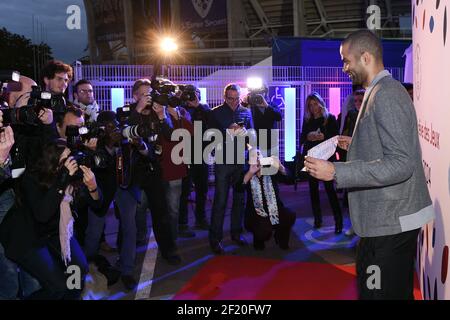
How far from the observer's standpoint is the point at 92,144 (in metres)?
3.90

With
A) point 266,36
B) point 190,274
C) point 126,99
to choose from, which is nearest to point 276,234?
point 190,274

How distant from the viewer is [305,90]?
33.3 ft

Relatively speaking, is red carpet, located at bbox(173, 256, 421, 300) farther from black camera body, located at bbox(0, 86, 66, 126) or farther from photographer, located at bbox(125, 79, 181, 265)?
black camera body, located at bbox(0, 86, 66, 126)

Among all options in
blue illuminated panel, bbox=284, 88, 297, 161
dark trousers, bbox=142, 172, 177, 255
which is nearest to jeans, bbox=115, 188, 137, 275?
dark trousers, bbox=142, 172, 177, 255

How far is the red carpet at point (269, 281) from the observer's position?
4098mm

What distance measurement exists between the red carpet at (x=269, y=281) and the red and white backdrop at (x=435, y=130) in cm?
79

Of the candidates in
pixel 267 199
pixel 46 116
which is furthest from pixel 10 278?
pixel 267 199

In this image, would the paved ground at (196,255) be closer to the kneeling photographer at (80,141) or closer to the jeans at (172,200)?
the jeans at (172,200)

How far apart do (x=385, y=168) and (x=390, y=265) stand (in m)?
0.50

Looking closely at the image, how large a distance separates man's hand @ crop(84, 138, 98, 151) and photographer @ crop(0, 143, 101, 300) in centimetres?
53

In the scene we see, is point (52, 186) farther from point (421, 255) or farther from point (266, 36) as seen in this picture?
point (266, 36)

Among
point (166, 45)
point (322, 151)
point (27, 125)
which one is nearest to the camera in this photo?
point (322, 151)

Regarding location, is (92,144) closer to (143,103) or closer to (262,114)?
(143,103)
